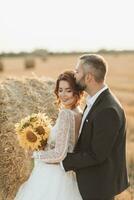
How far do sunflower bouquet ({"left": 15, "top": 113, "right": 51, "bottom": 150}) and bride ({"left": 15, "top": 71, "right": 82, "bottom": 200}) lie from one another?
59 millimetres

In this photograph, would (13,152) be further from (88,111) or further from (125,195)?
(88,111)

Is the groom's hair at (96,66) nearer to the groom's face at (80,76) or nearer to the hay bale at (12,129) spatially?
the groom's face at (80,76)

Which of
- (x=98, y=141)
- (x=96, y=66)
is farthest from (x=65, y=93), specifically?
(x=98, y=141)

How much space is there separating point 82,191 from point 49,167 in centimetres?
42

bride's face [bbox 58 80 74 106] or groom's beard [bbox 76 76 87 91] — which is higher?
groom's beard [bbox 76 76 87 91]

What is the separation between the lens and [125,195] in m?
9.04

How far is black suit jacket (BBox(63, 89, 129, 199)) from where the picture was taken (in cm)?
571

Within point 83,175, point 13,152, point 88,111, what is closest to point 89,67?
point 88,111

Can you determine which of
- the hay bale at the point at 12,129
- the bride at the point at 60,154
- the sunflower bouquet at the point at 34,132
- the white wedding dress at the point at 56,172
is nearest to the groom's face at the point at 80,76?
the bride at the point at 60,154

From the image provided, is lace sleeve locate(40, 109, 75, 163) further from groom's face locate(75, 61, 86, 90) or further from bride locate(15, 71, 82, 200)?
groom's face locate(75, 61, 86, 90)

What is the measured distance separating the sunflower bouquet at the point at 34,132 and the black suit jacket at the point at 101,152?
0.33 m

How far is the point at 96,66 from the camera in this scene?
5.76 meters

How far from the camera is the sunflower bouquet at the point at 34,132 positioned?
20.3ft

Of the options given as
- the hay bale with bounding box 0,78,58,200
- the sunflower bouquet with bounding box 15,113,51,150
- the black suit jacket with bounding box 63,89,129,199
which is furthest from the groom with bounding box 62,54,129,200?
the hay bale with bounding box 0,78,58,200
